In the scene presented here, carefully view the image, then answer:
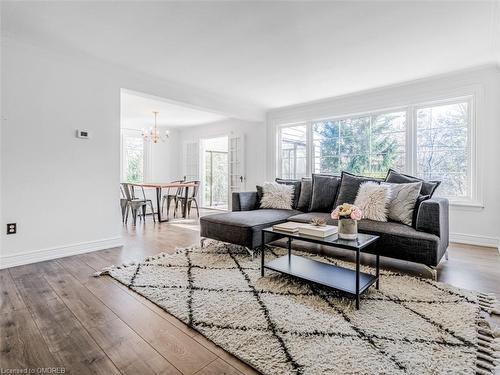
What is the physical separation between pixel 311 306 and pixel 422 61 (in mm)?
3162

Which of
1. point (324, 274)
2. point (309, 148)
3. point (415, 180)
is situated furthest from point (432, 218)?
point (309, 148)

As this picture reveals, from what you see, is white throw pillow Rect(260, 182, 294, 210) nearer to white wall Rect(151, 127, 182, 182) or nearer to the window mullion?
the window mullion

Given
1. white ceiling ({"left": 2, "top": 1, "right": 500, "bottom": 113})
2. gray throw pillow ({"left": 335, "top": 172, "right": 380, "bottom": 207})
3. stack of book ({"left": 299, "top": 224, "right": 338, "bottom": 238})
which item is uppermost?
white ceiling ({"left": 2, "top": 1, "right": 500, "bottom": 113})

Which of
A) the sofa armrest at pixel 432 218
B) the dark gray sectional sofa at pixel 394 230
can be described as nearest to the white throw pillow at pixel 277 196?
the dark gray sectional sofa at pixel 394 230

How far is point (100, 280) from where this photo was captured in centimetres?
237

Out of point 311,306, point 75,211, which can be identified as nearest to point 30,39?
point 75,211

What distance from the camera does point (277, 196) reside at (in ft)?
13.1

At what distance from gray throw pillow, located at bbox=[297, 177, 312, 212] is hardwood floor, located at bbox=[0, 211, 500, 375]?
4.37 feet

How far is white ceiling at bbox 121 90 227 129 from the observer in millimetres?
5090

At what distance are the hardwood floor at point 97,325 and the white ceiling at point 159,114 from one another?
3.17 metres

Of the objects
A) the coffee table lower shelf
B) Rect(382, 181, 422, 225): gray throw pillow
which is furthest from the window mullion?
the coffee table lower shelf

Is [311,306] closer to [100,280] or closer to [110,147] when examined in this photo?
[100,280]

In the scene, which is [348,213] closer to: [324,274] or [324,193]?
[324,274]

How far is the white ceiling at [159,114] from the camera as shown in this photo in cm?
509
